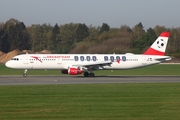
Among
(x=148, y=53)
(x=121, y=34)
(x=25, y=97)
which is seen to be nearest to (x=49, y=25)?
(x=121, y=34)

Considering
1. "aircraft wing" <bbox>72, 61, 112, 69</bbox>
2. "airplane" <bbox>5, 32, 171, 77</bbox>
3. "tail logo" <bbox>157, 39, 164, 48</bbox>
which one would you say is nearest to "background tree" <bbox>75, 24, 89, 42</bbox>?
"tail logo" <bbox>157, 39, 164, 48</bbox>

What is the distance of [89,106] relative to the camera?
19.9m

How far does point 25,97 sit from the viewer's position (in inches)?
922

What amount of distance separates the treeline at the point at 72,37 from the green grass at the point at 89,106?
8306 cm

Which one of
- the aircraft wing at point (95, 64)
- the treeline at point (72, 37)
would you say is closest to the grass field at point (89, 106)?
the aircraft wing at point (95, 64)

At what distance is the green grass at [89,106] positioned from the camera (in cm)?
1711

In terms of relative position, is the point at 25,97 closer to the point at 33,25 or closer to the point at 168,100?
the point at 168,100

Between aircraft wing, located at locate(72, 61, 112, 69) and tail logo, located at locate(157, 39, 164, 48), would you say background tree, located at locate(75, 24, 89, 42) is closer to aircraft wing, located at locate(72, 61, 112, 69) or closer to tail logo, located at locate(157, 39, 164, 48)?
tail logo, located at locate(157, 39, 164, 48)

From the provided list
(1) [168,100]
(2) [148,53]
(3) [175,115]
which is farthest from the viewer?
(2) [148,53]

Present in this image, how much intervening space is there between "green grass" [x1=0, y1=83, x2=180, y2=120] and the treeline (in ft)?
272

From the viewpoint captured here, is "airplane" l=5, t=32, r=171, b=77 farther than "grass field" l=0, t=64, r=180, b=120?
Yes

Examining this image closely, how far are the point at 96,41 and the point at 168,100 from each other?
309 feet

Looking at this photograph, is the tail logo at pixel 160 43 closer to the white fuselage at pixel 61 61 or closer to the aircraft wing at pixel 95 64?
the white fuselage at pixel 61 61

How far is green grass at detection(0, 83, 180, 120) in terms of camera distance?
17.1 meters
